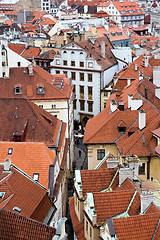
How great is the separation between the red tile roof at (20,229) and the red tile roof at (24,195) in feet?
23.1

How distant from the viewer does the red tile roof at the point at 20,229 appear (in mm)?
29397

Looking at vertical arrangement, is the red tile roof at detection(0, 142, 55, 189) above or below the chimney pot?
below

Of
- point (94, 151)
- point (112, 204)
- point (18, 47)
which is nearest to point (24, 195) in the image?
point (112, 204)

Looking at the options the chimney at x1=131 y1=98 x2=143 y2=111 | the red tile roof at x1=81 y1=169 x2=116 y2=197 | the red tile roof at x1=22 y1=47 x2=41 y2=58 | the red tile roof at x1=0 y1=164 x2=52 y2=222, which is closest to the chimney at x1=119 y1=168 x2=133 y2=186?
the red tile roof at x1=81 y1=169 x2=116 y2=197

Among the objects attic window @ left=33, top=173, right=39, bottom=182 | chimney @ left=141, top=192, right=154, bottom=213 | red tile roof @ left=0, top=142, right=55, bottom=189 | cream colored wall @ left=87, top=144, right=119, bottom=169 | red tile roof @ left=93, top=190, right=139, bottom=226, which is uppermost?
chimney @ left=141, top=192, right=154, bottom=213

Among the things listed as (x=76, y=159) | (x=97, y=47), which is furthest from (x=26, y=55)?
(x=76, y=159)

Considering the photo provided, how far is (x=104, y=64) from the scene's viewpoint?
9712 cm

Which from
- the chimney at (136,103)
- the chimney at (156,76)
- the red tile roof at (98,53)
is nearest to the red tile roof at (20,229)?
the chimney at (136,103)

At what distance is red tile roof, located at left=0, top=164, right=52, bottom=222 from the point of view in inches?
1528

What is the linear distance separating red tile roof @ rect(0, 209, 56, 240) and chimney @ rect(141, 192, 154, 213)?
764 cm

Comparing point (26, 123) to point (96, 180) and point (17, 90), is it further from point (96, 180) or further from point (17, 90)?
point (96, 180)

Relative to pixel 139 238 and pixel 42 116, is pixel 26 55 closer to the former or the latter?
pixel 42 116

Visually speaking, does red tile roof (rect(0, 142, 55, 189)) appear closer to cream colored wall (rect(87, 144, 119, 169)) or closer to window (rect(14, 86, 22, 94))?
cream colored wall (rect(87, 144, 119, 169))

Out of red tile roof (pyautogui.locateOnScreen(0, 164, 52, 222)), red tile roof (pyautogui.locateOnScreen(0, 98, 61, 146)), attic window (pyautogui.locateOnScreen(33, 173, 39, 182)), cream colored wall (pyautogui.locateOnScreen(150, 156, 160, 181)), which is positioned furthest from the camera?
red tile roof (pyautogui.locateOnScreen(0, 98, 61, 146))
